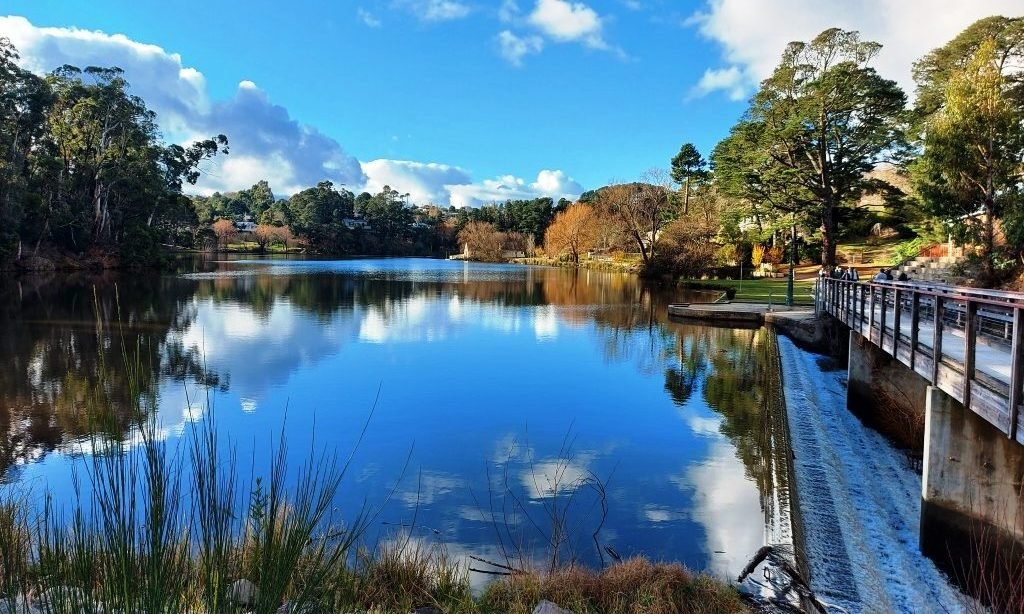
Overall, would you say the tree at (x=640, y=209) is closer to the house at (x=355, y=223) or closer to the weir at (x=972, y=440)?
the weir at (x=972, y=440)

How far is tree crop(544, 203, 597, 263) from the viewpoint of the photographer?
225ft

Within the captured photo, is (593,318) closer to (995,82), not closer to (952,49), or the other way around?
(995,82)

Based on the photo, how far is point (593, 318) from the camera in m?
25.1

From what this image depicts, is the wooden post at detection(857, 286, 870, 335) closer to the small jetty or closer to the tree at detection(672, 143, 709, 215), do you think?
the small jetty

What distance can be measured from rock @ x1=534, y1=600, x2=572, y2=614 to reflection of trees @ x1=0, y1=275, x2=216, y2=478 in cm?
296

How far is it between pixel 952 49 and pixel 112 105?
5406 centimetres

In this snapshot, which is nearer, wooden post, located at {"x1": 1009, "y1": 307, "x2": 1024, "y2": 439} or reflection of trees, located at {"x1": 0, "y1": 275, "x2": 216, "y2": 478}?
wooden post, located at {"x1": 1009, "y1": 307, "x2": 1024, "y2": 439}

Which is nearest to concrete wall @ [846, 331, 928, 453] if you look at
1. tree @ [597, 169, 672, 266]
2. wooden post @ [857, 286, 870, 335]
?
wooden post @ [857, 286, 870, 335]

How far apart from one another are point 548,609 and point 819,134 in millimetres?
28321

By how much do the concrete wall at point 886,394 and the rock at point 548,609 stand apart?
27.3 ft

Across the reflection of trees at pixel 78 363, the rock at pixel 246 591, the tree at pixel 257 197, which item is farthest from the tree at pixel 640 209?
the tree at pixel 257 197

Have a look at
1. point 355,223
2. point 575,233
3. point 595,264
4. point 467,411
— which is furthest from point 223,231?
point 467,411

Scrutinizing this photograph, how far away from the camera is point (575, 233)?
7012 cm

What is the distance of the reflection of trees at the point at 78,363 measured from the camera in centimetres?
537
